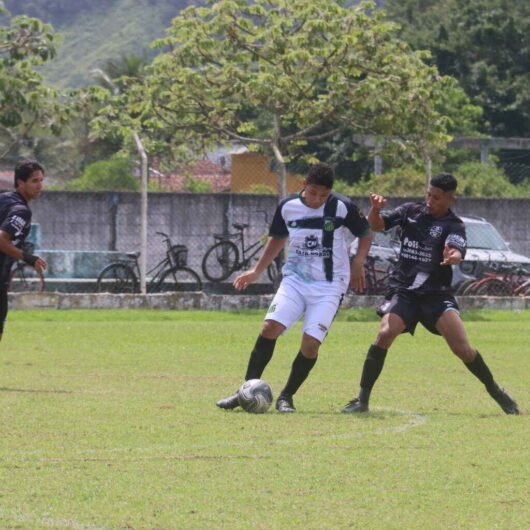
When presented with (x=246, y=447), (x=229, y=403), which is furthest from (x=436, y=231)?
(x=246, y=447)

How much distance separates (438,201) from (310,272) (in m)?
1.06

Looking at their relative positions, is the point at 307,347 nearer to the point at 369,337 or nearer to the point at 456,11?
the point at 369,337

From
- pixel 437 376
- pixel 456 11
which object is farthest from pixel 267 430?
pixel 456 11

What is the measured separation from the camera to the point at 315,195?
984 centimetres

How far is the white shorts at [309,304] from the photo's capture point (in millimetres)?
9898

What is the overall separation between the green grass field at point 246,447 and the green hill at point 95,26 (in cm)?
14894

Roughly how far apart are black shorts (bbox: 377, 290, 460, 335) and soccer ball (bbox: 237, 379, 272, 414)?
1.03 meters

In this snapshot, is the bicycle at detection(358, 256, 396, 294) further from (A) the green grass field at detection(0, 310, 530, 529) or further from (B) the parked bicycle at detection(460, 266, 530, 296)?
(A) the green grass field at detection(0, 310, 530, 529)

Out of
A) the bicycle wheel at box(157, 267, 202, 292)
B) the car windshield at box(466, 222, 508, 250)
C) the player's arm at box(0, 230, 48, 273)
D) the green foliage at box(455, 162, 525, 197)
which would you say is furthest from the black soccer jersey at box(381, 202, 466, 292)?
the green foliage at box(455, 162, 525, 197)

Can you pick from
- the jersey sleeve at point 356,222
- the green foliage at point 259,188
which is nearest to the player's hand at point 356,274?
the jersey sleeve at point 356,222

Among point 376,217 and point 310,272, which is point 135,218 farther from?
point 376,217

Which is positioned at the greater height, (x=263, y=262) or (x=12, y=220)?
(x=12, y=220)

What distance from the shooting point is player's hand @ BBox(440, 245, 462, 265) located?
9359 millimetres

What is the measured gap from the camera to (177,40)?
77.6 ft
